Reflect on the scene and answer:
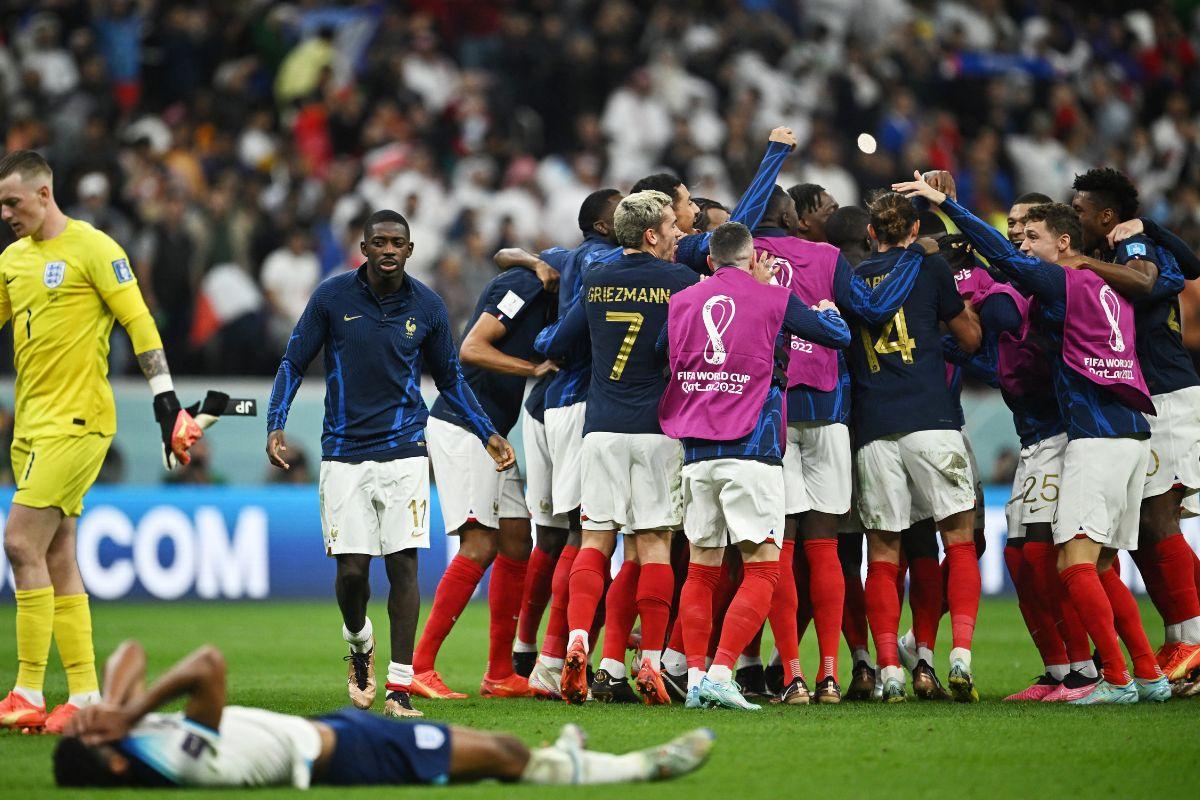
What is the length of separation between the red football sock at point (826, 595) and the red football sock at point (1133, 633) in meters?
1.50

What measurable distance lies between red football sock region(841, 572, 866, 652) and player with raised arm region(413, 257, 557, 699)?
6.58ft

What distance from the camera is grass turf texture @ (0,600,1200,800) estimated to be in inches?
250

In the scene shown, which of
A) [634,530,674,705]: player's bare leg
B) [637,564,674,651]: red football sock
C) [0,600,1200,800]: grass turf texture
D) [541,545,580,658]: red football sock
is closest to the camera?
[0,600,1200,800]: grass turf texture

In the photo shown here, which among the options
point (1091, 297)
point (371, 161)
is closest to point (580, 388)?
point (1091, 297)

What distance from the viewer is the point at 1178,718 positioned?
331 inches

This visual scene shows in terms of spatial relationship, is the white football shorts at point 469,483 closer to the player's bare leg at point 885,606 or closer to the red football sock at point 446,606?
the red football sock at point 446,606

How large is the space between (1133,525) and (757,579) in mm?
2310

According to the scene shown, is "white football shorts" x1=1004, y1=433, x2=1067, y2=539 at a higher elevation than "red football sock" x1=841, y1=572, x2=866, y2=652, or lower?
higher

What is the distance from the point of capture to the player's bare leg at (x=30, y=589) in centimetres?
806

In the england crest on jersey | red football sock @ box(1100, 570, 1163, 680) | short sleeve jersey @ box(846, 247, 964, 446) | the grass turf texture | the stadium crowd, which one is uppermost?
the stadium crowd

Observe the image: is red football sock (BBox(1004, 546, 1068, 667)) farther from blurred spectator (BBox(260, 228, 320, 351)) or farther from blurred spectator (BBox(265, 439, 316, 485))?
blurred spectator (BBox(260, 228, 320, 351))

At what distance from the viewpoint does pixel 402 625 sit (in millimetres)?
8680

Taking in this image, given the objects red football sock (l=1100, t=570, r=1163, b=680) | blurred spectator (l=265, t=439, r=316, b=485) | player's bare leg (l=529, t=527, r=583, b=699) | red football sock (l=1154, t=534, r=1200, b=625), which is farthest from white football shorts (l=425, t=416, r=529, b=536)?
blurred spectator (l=265, t=439, r=316, b=485)

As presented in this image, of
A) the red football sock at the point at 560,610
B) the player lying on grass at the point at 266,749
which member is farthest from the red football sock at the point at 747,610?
the player lying on grass at the point at 266,749
